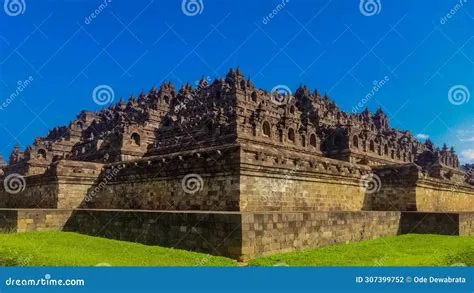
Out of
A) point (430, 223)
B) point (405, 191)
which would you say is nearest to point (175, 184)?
point (430, 223)

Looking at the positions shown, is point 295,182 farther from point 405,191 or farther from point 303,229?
point 405,191

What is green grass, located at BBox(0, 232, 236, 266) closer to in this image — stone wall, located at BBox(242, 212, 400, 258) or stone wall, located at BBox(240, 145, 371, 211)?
stone wall, located at BBox(242, 212, 400, 258)

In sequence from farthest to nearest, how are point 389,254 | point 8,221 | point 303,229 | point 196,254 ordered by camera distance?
point 8,221, point 303,229, point 389,254, point 196,254

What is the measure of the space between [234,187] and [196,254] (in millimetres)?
3942

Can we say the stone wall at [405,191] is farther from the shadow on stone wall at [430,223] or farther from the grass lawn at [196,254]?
the grass lawn at [196,254]

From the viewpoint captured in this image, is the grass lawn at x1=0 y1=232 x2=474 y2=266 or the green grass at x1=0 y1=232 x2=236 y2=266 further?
the grass lawn at x1=0 y1=232 x2=474 y2=266

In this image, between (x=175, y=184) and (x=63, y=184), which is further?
(x=63, y=184)

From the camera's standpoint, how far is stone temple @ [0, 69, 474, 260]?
13.0m

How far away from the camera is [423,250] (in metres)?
13.7

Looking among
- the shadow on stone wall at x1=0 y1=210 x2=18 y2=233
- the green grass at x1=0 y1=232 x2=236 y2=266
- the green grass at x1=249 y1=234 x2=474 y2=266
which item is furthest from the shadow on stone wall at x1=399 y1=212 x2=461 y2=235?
the shadow on stone wall at x1=0 y1=210 x2=18 y2=233

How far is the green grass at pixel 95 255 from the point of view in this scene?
10219 mm

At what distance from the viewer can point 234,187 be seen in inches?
591

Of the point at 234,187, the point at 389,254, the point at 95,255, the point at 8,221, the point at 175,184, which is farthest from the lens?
the point at 175,184

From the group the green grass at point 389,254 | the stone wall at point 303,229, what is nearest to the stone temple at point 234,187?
the stone wall at point 303,229
